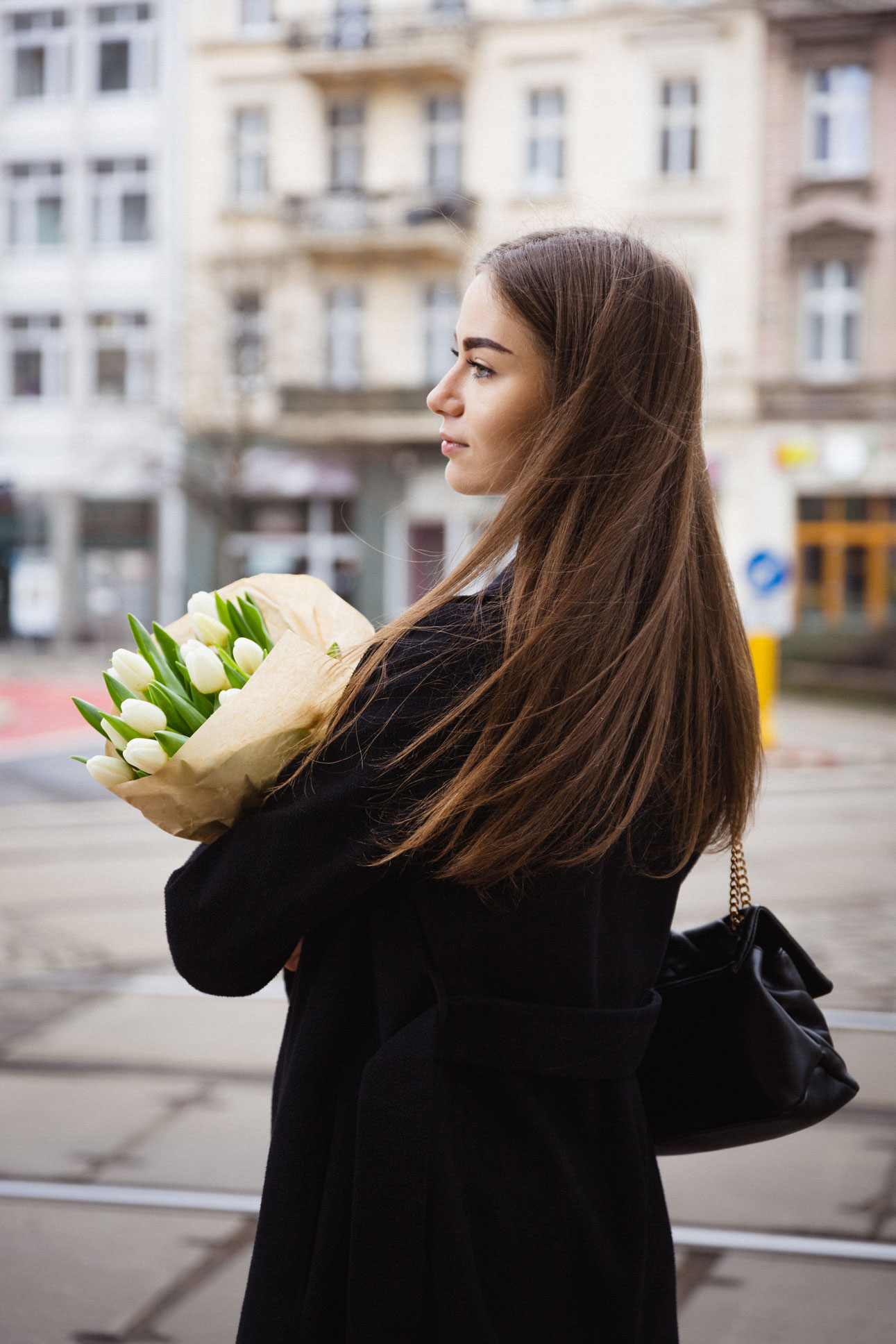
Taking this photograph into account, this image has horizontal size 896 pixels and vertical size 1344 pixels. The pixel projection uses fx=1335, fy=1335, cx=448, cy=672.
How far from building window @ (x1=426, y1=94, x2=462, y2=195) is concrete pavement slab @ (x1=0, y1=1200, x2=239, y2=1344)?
24.3m

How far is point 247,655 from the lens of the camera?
56.3 inches

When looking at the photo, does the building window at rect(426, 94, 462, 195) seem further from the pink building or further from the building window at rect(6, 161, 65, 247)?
the building window at rect(6, 161, 65, 247)

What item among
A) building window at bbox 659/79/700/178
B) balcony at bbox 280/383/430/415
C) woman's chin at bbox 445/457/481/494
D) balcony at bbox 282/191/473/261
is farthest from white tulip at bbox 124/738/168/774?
building window at bbox 659/79/700/178

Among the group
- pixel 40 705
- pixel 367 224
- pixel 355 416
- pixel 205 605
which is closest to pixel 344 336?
pixel 355 416

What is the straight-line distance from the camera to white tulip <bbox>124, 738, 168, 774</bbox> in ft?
4.31

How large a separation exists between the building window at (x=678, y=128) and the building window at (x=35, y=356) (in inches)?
478

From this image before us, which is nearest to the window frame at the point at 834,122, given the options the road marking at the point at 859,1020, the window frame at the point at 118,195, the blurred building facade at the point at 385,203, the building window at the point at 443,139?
the blurred building facade at the point at 385,203

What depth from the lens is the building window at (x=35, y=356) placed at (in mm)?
26516

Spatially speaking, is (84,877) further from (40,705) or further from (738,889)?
(40,705)

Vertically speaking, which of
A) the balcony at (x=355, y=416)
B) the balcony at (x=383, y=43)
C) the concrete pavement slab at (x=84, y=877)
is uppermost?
the balcony at (x=383, y=43)

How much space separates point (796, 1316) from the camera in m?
2.59

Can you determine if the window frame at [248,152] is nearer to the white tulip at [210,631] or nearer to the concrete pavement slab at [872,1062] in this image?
the concrete pavement slab at [872,1062]

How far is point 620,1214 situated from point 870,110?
82.2 feet

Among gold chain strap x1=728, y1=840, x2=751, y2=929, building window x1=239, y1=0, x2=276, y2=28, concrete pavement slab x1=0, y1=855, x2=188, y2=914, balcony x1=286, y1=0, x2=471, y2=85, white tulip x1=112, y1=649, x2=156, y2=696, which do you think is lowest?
concrete pavement slab x1=0, y1=855, x2=188, y2=914
